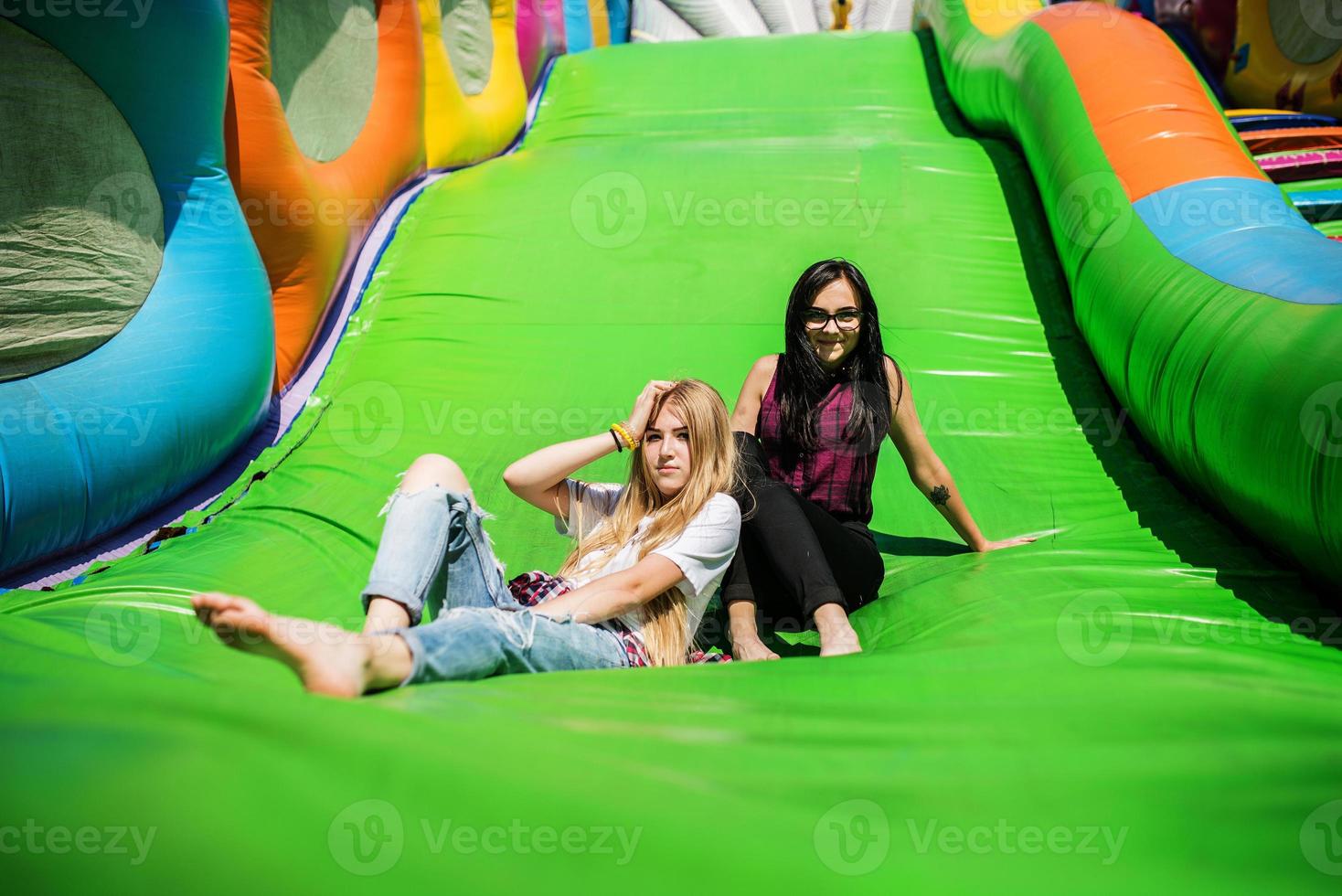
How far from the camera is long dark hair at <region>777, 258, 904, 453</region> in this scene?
1.69 metres

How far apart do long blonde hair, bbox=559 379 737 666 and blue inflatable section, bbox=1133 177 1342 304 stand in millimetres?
919

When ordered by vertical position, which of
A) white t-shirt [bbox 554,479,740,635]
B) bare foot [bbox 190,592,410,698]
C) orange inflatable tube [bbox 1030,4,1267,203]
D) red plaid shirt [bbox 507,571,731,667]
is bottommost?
red plaid shirt [bbox 507,571,731,667]

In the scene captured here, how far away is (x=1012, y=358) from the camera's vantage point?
2.44m

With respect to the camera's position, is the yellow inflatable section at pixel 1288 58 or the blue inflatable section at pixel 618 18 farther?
the blue inflatable section at pixel 618 18

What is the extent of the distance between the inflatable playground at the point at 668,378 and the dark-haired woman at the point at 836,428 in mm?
98

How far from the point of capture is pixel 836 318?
1.68 metres

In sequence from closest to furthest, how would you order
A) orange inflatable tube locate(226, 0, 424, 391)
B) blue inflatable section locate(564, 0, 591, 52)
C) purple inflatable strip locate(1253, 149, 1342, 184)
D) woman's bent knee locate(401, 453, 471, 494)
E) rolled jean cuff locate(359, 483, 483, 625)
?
rolled jean cuff locate(359, 483, 483, 625) → woman's bent knee locate(401, 453, 471, 494) → orange inflatable tube locate(226, 0, 424, 391) → purple inflatable strip locate(1253, 149, 1342, 184) → blue inflatable section locate(564, 0, 591, 52)

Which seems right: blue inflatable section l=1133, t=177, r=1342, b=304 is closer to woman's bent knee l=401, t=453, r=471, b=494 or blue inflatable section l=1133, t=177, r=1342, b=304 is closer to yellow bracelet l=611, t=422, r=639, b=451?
yellow bracelet l=611, t=422, r=639, b=451

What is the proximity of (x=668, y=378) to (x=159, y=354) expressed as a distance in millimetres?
1020

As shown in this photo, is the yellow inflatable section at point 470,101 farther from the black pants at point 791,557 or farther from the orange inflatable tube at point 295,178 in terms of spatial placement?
the black pants at point 791,557

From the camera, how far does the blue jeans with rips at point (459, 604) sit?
3.47 feet

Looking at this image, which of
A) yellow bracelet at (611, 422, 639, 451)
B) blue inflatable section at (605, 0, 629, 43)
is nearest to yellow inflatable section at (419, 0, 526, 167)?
blue inflatable section at (605, 0, 629, 43)

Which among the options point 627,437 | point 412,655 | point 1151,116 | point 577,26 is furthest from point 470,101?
point 412,655


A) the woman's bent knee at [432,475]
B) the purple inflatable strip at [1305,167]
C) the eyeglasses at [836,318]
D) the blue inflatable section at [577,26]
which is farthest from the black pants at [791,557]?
the blue inflatable section at [577,26]
